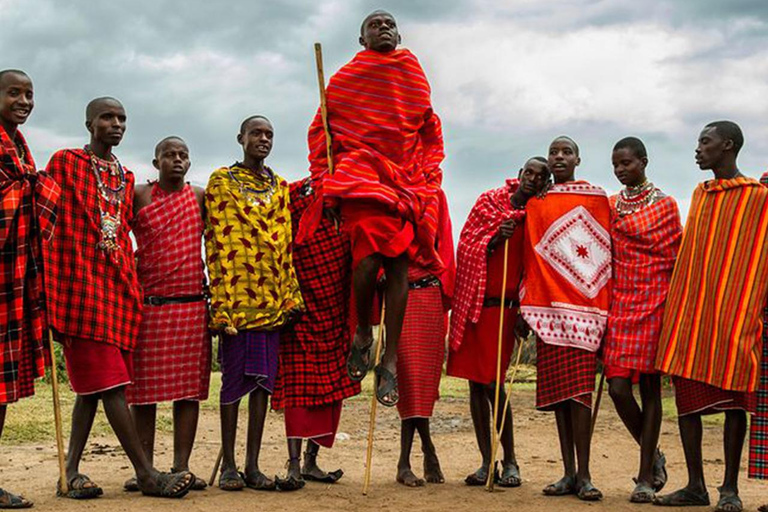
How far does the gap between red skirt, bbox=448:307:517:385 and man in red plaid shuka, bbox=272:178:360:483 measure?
95 centimetres

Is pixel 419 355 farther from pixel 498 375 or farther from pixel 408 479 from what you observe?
pixel 408 479

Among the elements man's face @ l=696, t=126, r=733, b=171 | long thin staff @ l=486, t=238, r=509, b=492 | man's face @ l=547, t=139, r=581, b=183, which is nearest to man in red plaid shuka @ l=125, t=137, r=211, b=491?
long thin staff @ l=486, t=238, r=509, b=492

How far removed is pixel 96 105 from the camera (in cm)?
647

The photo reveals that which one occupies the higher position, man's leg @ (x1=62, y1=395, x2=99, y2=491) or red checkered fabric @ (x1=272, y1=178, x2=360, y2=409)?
red checkered fabric @ (x1=272, y1=178, x2=360, y2=409)

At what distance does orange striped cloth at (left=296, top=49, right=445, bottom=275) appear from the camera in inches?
252

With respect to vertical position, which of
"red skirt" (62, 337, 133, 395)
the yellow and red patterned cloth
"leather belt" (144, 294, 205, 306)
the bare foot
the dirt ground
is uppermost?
the yellow and red patterned cloth

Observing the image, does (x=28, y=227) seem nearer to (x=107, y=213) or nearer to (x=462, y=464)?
(x=107, y=213)

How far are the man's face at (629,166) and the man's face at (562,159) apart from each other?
14.4 inches

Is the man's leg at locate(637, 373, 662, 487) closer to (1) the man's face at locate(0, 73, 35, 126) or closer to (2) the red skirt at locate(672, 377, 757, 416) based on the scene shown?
(2) the red skirt at locate(672, 377, 757, 416)

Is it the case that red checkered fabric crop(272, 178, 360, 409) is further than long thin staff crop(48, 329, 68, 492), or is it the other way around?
red checkered fabric crop(272, 178, 360, 409)

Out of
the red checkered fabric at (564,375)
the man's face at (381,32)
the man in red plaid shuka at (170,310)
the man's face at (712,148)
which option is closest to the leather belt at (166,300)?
the man in red plaid shuka at (170,310)

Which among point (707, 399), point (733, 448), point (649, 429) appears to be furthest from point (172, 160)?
point (733, 448)

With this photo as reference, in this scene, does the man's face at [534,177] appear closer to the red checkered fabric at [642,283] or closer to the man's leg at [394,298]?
the red checkered fabric at [642,283]

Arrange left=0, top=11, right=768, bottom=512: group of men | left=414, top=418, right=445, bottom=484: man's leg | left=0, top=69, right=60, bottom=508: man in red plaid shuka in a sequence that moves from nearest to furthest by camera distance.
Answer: left=0, top=69, right=60, bottom=508: man in red plaid shuka
left=0, top=11, right=768, bottom=512: group of men
left=414, top=418, right=445, bottom=484: man's leg
